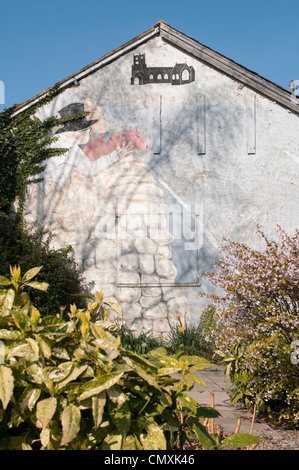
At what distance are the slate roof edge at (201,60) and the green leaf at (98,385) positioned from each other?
871 cm

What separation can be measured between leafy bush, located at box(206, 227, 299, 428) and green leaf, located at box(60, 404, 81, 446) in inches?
93.2

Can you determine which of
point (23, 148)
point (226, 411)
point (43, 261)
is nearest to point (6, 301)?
point (226, 411)

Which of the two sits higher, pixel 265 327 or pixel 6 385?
pixel 6 385

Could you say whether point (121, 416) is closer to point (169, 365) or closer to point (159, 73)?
point (169, 365)

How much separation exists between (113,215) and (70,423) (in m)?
7.72

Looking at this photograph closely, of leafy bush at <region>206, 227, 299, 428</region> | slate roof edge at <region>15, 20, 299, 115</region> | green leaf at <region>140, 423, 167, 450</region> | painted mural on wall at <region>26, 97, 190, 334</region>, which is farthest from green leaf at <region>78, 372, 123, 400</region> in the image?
slate roof edge at <region>15, 20, 299, 115</region>

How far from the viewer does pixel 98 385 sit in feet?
4.41

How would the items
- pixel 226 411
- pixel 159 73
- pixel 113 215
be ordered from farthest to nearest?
pixel 159 73, pixel 113 215, pixel 226 411

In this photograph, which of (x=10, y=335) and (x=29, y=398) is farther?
(x=10, y=335)

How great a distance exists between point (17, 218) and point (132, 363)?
26.7 ft

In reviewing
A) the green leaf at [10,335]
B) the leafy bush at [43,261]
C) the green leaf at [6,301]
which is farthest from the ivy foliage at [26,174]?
the green leaf at [10,335]

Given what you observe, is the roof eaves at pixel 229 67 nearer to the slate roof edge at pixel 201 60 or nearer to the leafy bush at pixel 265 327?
the slate roof edge at pixel 201 60

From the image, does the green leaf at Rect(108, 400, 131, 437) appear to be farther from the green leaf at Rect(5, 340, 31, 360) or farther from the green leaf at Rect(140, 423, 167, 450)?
the green leaf at Rect(5, 340, 31, 360)
